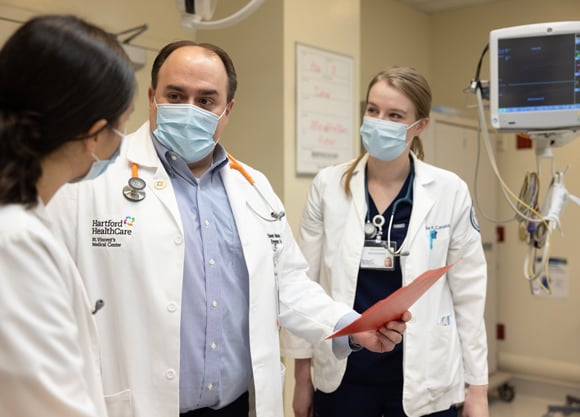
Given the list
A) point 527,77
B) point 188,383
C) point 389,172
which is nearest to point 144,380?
point 188,383

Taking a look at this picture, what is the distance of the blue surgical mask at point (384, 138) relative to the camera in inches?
64.7

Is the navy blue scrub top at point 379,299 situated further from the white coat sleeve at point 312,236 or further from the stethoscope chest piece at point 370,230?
the white coat sleeve at point 312,236

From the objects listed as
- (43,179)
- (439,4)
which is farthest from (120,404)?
(439,4)

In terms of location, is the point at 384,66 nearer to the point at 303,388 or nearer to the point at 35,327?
the point at 303,388

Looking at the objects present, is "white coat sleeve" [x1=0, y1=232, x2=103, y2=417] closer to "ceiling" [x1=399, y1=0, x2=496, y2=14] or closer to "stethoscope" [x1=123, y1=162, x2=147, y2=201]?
"stethoscope" [x1=123, y1=162, x2=147, y2=201]

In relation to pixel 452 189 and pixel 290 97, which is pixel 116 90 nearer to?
pixel 452 189

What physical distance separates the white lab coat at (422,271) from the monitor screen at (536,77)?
34cm

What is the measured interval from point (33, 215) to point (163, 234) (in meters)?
0.42

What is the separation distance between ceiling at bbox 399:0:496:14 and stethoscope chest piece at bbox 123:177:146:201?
3.32m

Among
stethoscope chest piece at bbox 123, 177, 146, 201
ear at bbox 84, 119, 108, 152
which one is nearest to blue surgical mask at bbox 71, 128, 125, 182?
ear at bbox 84, 119, 108, 152

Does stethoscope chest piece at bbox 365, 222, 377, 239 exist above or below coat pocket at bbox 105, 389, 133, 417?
above

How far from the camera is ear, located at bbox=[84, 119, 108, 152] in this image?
80 centimetres

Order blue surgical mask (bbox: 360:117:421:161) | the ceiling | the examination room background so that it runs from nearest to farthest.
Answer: blue surgical mask (bbox: 360:117:421:161) → the examination room background → the ceiling

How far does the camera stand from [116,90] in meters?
0.81
